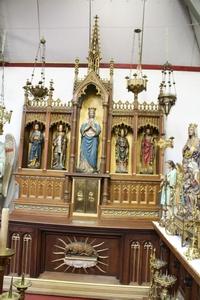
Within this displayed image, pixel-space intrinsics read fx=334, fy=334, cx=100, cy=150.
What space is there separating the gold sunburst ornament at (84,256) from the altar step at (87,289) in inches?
14.5

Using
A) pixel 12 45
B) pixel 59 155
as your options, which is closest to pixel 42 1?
pixel 12 45

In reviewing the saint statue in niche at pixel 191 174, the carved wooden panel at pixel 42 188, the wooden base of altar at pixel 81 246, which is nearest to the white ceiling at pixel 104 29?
the carved wooden panel at pixel 42 188

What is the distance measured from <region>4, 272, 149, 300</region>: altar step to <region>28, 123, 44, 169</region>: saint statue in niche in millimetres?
2619

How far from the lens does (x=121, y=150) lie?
26.2ft

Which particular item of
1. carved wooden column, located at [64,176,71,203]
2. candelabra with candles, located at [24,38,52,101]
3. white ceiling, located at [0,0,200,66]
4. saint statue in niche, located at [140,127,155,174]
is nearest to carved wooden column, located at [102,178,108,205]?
carved wooden column, located at [64,176,71,203]

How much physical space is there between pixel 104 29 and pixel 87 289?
634cm

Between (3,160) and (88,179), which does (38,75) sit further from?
(88,179)

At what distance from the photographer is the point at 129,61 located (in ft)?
30.3

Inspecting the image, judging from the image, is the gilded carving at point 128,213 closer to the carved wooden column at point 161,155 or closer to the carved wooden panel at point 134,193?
the carved wooden panel at point 134,193

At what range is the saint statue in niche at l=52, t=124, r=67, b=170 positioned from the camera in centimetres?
809

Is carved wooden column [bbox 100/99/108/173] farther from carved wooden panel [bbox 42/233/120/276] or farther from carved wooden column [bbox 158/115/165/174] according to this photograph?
carved wooden panel [bbox 42/233/120/276]

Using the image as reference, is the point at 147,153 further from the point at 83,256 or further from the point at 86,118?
the point at 83,256

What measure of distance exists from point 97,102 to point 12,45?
3.07 meters

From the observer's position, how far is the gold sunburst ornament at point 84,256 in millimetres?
7117
